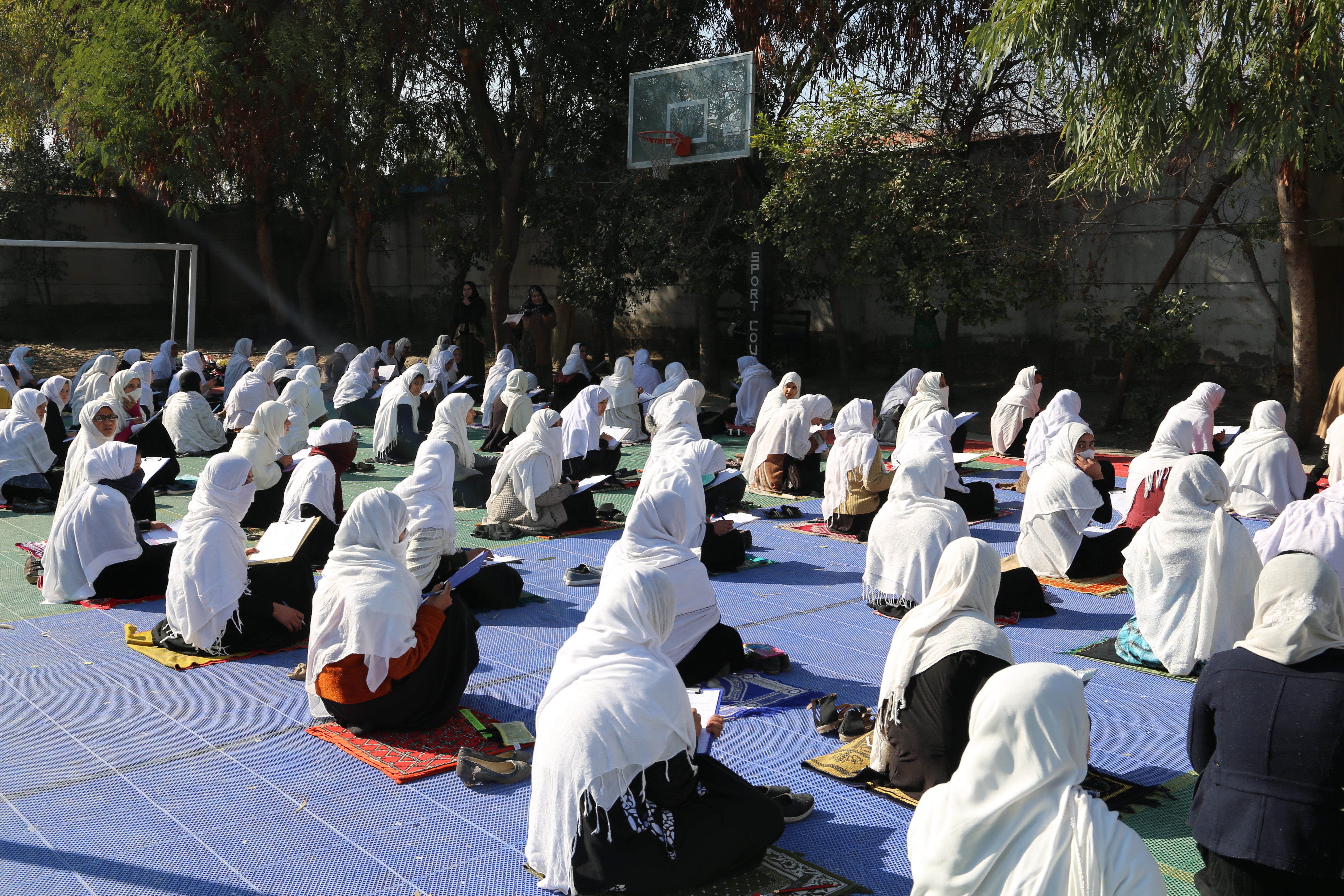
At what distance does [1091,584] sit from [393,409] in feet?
24.3

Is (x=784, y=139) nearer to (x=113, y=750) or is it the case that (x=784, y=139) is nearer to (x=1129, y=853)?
(x=113, y=750)

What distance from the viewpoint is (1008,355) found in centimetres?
1716

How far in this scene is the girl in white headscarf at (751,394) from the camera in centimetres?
1445

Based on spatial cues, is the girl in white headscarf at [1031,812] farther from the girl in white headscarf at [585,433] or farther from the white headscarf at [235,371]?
the white headscarf at [235,371]

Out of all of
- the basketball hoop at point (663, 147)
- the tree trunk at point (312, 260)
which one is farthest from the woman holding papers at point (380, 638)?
the tree trunk at point (312, 260)

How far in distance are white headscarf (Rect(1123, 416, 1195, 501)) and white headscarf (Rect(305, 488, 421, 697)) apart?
491 cm

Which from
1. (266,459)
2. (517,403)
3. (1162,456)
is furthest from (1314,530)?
(517,403)

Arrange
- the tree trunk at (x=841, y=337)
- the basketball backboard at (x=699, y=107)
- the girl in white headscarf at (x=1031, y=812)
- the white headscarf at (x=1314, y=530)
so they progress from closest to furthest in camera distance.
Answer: the girl in white headscarf at (x=1031, y=812), the white headscarf at (x=1314, y=530), the basketball backboard at (x=699, y=107), the tree trunk at (x=841, y=337)

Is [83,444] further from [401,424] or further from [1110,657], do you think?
[1110,657]

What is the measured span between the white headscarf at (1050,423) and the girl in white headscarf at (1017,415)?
6.03ft

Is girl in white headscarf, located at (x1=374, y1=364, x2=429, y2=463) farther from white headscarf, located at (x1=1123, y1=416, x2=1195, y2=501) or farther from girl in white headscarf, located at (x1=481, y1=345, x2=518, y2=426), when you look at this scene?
white headscarf, located at (x1=1123, y1=416, x2=1195, y2=501)

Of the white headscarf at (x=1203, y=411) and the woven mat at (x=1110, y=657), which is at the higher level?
the white headscarf at (x=1203, y=411)

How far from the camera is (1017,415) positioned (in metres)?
12.1

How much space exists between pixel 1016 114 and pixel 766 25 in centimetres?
346
